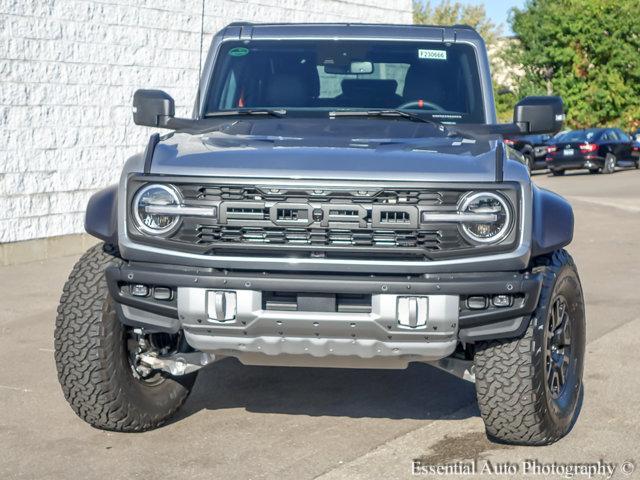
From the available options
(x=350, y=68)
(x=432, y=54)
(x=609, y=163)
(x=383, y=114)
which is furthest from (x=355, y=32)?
(x=609, y=163)

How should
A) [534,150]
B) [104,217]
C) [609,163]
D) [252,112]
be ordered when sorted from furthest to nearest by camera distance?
1. [534,150]
2. [609,163]
3. [252,112]
4. [104,217]

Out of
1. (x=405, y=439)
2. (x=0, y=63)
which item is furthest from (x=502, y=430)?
(x=0, y=63)

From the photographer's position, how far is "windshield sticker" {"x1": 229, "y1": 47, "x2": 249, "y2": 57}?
7.04m

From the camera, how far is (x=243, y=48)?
279 inches

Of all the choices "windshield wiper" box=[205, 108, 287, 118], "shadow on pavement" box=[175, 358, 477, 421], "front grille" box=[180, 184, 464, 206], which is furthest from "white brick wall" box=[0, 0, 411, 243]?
"front grille" box=[180, 184, 464, 206]

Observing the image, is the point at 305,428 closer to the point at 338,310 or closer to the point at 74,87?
the point at 338,310

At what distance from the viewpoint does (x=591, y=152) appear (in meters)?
32.8

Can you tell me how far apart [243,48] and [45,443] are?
2615 mm

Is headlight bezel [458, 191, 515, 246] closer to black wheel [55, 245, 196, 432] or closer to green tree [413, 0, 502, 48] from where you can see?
black wheel [55, 245, 196, 432]

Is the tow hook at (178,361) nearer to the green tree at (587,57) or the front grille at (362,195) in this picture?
the front grille at (362,195)

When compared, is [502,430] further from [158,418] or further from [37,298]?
[37,298]

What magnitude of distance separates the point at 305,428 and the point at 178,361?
0.80m

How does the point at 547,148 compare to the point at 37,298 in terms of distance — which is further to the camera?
the point at 547,148

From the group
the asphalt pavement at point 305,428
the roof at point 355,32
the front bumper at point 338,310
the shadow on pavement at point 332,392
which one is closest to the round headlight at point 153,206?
the front bumper at point 338,310
